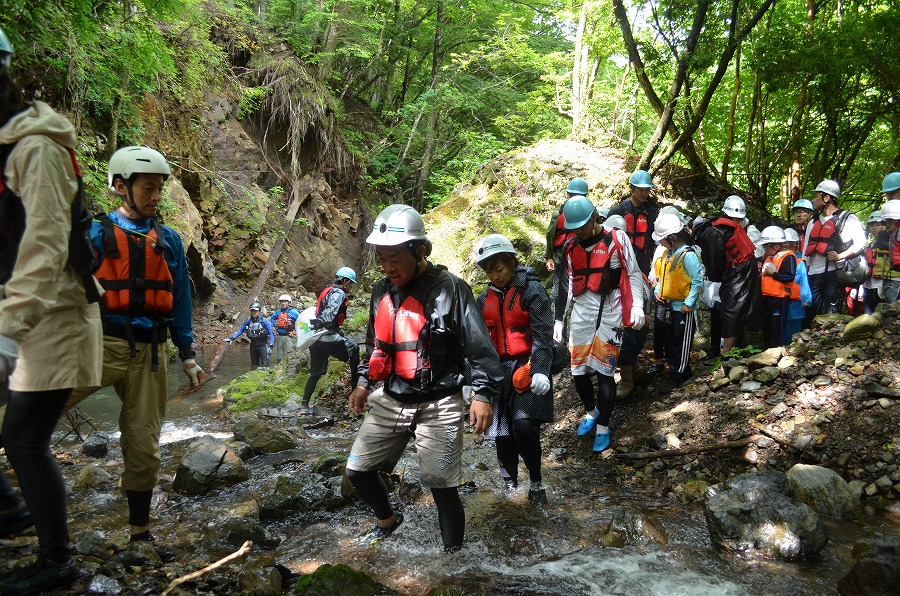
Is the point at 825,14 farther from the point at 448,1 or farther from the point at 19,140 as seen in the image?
the point at 448,1

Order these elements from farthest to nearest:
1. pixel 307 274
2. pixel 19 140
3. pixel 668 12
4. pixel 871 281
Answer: pixel 307 274, pixel 668 12, pixel 871 281, pixel 19 140

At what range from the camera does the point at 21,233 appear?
2379mm

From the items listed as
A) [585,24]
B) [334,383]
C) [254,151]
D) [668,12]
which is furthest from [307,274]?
[668,12]

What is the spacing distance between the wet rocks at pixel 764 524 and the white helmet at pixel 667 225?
11.0 ft

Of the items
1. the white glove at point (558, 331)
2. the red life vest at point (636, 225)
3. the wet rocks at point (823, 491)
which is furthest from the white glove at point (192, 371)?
the red life vest at point (636, 225)

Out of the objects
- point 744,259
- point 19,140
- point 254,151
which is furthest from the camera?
point 254,151

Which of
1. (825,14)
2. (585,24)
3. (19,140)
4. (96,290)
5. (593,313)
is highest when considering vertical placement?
(585,24)

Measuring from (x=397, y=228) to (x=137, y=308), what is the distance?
1643 mm

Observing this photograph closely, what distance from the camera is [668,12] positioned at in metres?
8.68

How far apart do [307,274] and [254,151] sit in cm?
480

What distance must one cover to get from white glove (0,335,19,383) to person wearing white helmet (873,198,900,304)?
8247mm

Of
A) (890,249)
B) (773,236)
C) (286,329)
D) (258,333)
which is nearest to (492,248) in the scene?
(773,236)

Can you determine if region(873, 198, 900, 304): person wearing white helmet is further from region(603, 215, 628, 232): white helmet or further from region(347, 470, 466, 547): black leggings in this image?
region(347, 470, 466, 547): black leggings

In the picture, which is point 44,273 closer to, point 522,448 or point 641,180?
point 522,448
